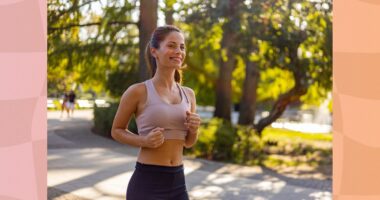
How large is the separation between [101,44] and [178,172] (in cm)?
1433

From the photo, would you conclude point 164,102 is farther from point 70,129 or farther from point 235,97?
point 235,97

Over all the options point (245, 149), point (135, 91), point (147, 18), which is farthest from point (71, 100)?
point (135, 91)

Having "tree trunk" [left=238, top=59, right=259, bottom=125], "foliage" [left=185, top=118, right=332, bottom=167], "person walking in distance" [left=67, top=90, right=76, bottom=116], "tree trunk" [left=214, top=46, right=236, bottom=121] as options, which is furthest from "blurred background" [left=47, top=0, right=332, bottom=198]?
"person walking in distance" [left=67, top=90, right=76, bottom=116]

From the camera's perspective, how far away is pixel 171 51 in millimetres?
3178

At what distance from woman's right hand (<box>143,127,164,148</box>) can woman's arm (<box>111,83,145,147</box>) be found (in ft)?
0.17

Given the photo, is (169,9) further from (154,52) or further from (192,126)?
(192,126)

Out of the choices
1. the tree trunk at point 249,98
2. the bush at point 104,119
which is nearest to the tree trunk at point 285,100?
the tree trunk at point 249,98

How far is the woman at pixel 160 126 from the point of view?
3092 mm

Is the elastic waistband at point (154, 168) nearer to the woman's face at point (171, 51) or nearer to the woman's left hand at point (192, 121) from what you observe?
the woman's left hand at point (192, 121)

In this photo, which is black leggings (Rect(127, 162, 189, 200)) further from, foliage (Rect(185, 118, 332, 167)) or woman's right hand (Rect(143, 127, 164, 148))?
foliage (Rect(185, 118, 332, 167))

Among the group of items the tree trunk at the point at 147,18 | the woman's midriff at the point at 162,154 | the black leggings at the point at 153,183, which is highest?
the tree trunk at the point at 147,18

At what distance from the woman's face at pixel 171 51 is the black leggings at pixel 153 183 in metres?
0.60

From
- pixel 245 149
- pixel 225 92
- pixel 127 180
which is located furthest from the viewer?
pixel 225 92

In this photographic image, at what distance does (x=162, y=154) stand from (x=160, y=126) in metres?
0.16
